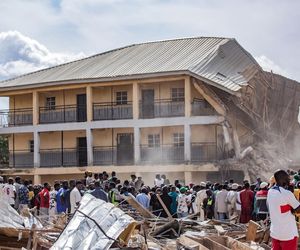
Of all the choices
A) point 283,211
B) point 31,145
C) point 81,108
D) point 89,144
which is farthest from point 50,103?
point 283,211

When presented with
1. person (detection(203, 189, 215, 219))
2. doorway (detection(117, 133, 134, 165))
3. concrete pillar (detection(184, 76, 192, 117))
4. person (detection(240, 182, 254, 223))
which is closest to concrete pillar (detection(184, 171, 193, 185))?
concrete pillar (detection(184, 76, 192, 117))

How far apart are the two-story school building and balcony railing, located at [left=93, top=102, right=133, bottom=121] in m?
0.06

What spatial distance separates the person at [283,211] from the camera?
8812mm

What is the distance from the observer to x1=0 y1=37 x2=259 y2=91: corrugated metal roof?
3375 cm

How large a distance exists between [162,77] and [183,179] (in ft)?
17.8

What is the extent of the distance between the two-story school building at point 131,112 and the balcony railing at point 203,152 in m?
0.05

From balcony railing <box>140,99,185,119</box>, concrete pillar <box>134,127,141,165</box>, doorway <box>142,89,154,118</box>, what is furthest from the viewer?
doorway <box>142,89,154,118</box>

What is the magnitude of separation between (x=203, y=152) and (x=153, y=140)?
372 cm

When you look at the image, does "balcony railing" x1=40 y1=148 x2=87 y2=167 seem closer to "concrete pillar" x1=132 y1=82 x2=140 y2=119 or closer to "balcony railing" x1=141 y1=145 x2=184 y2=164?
"balcony railing" x1=141 y1=145 x2=184 y2=164

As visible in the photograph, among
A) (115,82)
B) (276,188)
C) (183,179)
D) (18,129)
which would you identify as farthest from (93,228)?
(18,129)

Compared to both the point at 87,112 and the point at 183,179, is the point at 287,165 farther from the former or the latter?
the point at 87,112

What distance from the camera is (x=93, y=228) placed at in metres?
9.33

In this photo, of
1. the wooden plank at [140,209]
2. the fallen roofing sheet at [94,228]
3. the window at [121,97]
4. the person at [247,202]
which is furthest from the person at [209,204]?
the window at [121,97]

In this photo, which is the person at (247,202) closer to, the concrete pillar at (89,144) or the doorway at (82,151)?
the concrete pillar at (89,144)
